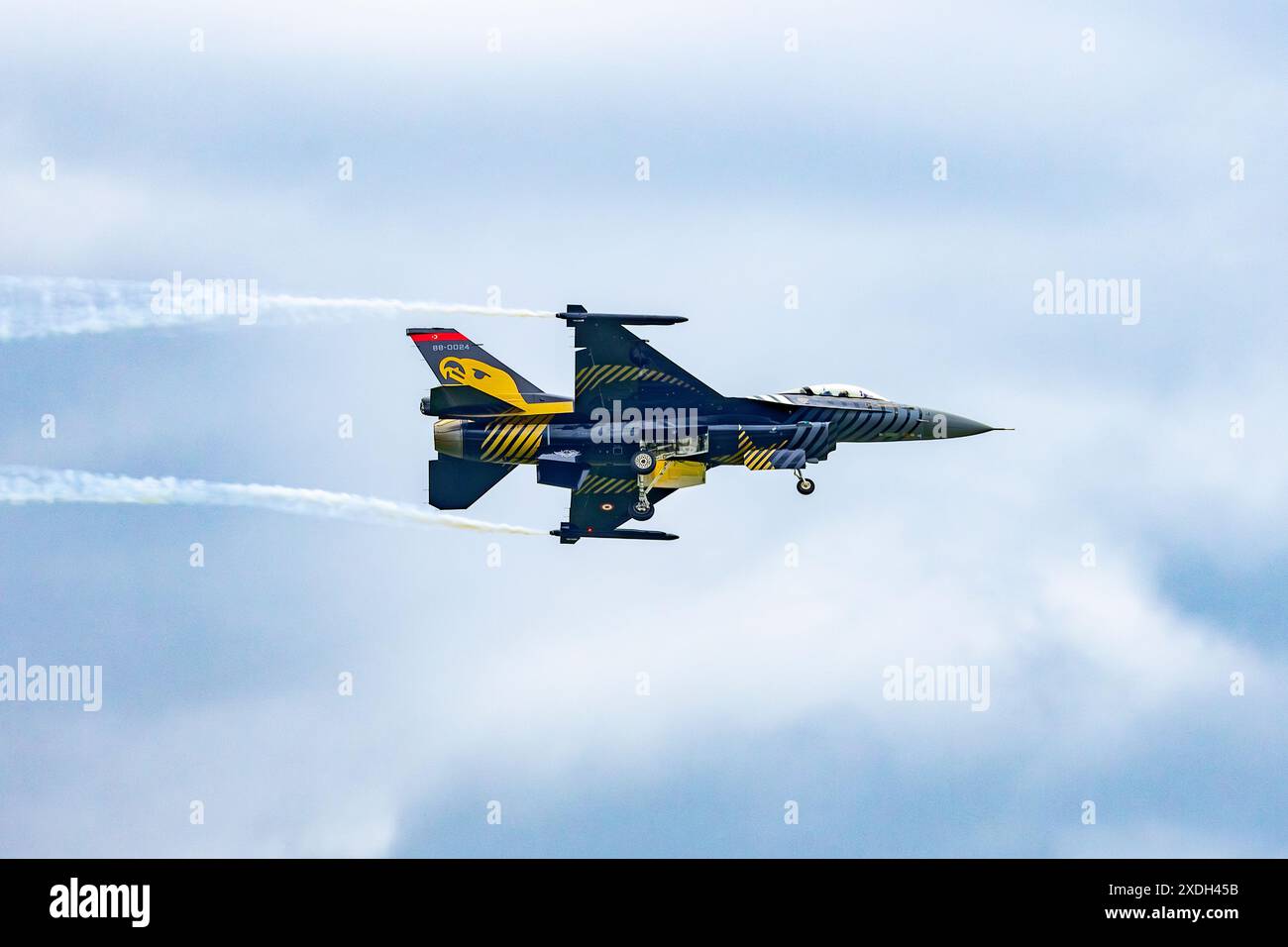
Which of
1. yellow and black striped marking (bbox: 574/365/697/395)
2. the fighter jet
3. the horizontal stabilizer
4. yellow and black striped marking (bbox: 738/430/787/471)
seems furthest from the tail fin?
yellow and black striped marking (bbox: 738/430/787/471)

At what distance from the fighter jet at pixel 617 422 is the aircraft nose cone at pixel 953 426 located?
0.08m

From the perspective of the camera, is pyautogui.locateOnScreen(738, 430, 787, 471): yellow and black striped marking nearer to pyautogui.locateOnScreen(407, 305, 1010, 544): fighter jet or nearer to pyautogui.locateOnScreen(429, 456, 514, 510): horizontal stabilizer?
pyautogui.locateOnScreen(407, 305, 1010, 544): fighter jet

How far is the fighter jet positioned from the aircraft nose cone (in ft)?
0.28

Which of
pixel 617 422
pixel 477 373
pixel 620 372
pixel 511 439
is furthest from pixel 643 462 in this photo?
pixel 477 373

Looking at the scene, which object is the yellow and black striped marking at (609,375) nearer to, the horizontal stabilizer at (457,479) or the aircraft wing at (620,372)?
the aircraft wing at (620,372)

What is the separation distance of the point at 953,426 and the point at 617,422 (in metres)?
8.93

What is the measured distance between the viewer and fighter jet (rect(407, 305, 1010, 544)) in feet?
242

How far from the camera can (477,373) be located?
7475 cm

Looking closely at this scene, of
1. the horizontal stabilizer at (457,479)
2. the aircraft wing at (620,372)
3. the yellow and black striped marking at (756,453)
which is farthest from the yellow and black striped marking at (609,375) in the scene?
the horizontal stabilizer at (457,479)

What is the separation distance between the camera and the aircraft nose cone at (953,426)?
75688 millimetres

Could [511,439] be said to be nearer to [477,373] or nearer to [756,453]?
[477,373]
